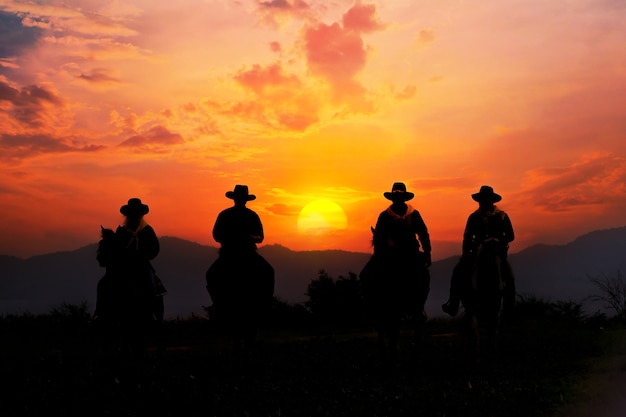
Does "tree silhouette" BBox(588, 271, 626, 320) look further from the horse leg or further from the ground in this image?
the horse leg

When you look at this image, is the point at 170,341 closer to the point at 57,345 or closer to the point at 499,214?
the point at 57,345

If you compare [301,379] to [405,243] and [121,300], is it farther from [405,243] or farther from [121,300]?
[121,300]

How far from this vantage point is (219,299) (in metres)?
17.2

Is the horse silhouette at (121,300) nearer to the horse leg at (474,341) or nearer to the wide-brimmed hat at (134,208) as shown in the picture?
the wide-brimmed hat at (134,208)

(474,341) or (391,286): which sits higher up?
(391,286)

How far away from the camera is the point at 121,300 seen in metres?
16.2

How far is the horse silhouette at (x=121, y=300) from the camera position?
16.1 metres

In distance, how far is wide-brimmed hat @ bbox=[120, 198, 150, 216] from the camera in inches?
668

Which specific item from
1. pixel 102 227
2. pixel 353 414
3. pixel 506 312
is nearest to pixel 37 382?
pixel 102 227

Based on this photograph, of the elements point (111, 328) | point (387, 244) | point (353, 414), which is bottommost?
point (353, 414)

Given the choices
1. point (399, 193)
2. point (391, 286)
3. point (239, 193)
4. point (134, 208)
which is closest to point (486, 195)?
point (399, 193)

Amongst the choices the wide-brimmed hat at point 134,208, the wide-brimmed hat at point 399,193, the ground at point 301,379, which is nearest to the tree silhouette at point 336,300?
the ground at point 301,379

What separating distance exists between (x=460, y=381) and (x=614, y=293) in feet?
59.1

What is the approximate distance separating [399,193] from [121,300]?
5.40 meters
